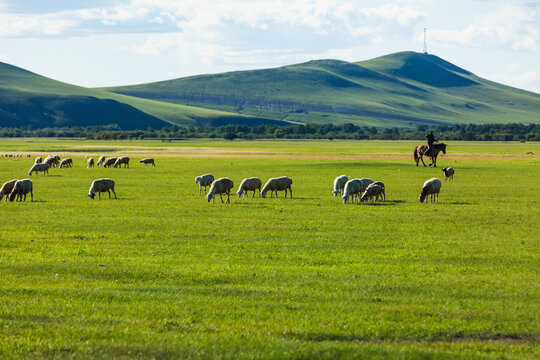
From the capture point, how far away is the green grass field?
12094mm

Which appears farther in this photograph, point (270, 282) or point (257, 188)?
point (257, 188)

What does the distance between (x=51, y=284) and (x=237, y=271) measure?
4.62m

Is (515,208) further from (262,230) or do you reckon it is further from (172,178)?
(172,178)

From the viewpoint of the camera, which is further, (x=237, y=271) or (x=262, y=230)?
(x=262, y=230)

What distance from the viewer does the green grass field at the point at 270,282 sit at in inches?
476

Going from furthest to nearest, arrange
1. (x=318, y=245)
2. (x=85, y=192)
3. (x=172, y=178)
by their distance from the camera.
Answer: (x=172, y=178) < (x=85, y=192) < (x=318, y=245)

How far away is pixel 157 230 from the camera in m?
25.7

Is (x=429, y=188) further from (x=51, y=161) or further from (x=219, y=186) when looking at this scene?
(x=51, y=161)

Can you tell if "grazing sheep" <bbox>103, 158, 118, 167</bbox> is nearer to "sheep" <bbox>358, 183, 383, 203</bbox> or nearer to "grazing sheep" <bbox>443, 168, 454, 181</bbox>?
"grazing sheep" <bbox>443, 168, 454, 181</bbox>

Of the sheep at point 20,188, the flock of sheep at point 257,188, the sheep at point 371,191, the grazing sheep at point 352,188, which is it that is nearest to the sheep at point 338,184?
the flock of sheep at point 257,188

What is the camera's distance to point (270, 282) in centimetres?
1673

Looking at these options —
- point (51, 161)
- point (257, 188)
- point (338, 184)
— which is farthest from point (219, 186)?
point (51, 161)

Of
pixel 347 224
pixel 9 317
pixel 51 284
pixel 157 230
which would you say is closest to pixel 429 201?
pixel 347 224

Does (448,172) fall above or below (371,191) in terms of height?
below
